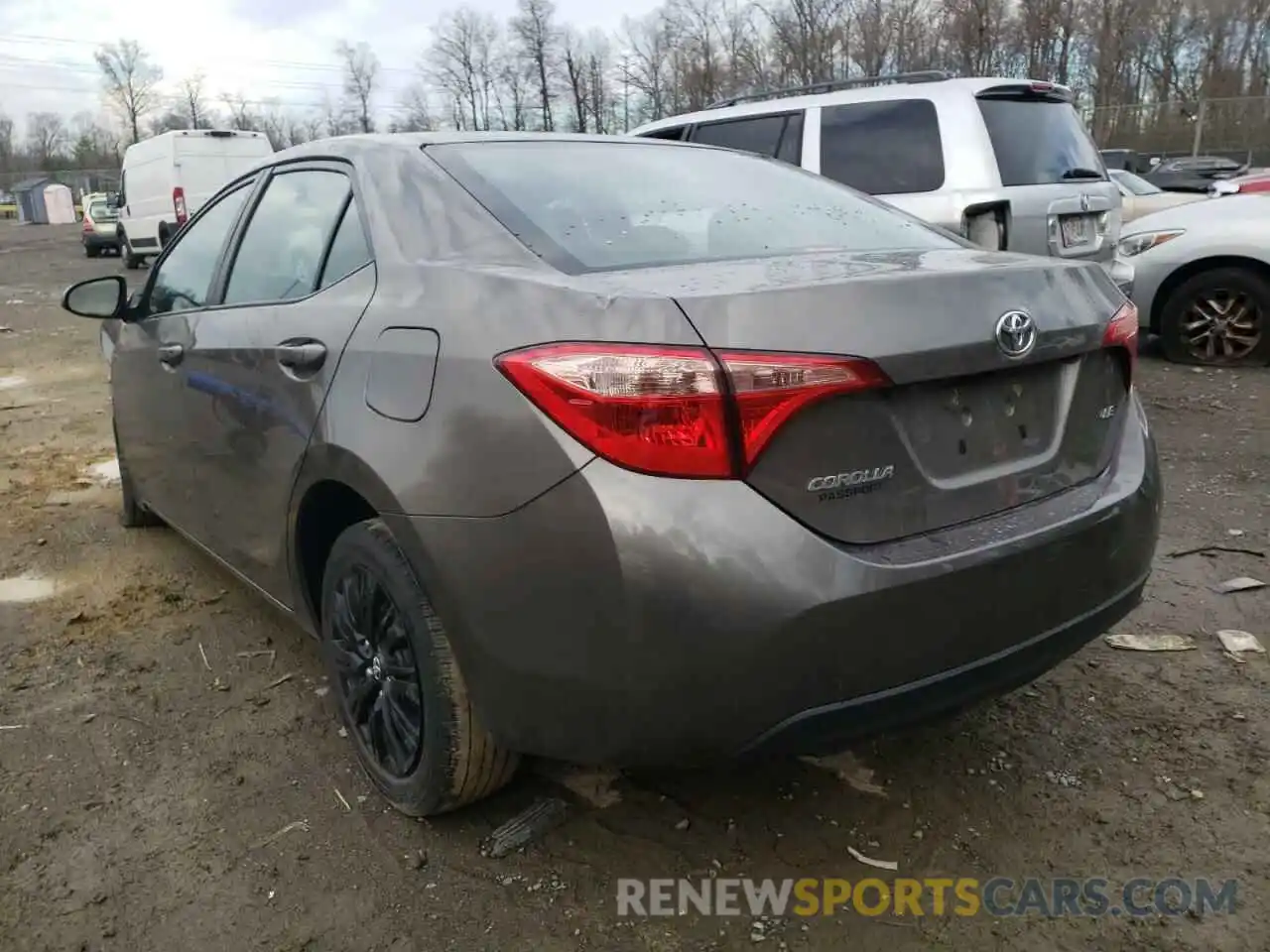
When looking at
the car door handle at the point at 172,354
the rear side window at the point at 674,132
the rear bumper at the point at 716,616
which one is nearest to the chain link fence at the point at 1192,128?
the rear side window at the point at 674,132

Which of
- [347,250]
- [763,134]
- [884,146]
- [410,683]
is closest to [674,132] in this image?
[763,134]

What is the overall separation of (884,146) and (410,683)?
517 centimetres

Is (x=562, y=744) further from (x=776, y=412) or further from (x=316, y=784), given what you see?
A: (x=316, y=784)

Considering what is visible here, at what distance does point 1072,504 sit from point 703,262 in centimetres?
93

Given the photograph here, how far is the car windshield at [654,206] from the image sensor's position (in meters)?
2.27

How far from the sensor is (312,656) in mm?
3400

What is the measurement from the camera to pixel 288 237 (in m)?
2.94

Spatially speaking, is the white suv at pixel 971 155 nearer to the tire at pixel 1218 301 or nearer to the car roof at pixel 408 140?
the tire at pixel 1218 301

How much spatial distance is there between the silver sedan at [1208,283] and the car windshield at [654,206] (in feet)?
17.7

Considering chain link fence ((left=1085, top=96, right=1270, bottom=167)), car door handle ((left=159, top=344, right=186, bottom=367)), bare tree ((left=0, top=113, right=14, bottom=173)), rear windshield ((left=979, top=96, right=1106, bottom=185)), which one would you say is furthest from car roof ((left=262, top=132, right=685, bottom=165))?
bare tree ((left=0, top=113, right=14, bottom=173))

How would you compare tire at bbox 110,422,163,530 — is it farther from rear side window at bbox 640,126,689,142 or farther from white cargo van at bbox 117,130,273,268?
white cargo van at bbox 117,130,273,268

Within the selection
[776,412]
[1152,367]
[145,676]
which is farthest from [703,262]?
[1152,367]

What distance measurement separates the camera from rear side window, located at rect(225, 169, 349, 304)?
2.73 meters

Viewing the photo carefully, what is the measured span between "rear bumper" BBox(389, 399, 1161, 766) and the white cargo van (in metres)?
18.7
